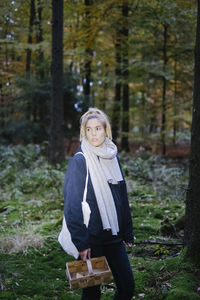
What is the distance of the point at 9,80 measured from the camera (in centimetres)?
1416

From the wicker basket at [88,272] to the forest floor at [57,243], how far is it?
3.56 feet

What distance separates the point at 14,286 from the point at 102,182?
180 cm

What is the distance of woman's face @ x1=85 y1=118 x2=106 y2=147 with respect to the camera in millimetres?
2744

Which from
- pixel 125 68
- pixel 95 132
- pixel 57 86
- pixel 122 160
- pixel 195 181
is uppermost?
pixel 125 68

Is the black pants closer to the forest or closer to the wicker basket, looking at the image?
the wicker basket

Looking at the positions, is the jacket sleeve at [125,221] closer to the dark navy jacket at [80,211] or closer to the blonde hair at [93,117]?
the dark navy jacket at [80,211]

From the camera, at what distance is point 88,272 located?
2422 millimetres

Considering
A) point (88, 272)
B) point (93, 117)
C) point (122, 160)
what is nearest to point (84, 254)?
point (88, 272)

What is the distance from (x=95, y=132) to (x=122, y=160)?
31.5ft

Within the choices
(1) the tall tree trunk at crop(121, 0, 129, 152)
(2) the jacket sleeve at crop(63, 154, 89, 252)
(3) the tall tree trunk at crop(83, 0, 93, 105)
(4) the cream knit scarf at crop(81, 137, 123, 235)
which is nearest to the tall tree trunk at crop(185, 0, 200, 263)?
(4) the cream knit scarf at crop(81, 137, 123, 235)

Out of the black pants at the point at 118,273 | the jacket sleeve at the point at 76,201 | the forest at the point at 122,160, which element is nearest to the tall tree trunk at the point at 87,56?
the forest at the point at 122,160

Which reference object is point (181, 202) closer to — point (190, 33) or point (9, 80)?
point (190, 33)

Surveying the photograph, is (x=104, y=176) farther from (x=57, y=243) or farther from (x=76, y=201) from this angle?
(x=57, y=243)

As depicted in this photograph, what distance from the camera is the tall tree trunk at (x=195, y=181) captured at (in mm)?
3377
